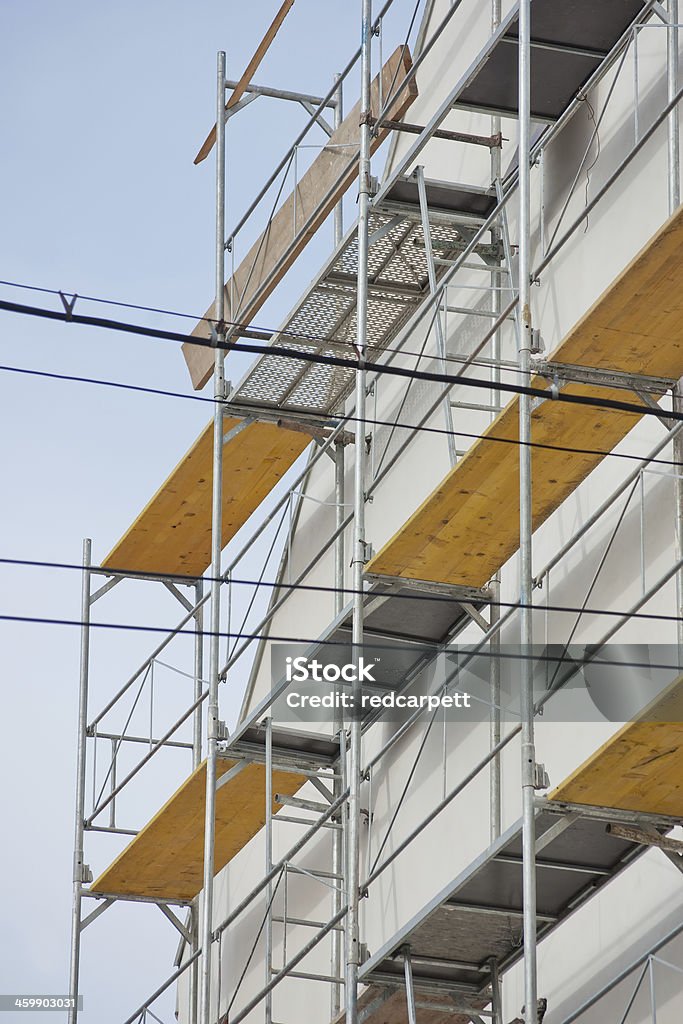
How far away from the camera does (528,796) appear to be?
468 inches

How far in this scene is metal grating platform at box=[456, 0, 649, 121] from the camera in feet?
49.2

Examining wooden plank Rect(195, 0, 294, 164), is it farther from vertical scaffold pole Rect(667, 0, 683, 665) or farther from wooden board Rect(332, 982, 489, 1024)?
wooden board Rect(332, 982, 489, 1024)

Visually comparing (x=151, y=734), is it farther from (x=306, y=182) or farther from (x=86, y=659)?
(x=306, y=182)

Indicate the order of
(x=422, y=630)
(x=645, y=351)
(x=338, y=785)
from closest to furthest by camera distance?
(x=645, y=351)
(x=422, y=630)
(x=338, y=785)

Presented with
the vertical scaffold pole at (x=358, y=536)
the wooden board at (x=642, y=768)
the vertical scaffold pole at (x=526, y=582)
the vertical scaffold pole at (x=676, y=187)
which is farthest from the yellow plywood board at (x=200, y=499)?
the wooden board at (x=642, y=768)

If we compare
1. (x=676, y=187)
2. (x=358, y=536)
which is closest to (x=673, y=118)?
(x=676, y=187)

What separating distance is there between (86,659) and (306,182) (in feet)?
17.8

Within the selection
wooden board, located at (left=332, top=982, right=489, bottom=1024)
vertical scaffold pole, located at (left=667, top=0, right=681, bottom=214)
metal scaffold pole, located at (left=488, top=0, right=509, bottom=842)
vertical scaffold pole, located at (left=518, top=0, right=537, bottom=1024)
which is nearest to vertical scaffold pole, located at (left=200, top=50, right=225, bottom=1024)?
wooden board, located at (left=332, top=982, right=489, bottom=1024)

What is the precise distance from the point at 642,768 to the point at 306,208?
26.4ft

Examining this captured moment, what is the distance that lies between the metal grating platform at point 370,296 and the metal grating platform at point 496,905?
502 cm

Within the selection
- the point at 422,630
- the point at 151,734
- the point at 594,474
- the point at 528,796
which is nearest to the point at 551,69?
the point at 594,474

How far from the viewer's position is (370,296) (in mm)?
18062

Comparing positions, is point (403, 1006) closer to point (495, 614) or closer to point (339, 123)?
point (495, 614)

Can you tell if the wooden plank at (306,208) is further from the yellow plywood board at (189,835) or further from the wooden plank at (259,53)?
the yellow plywood board at (189,835)
